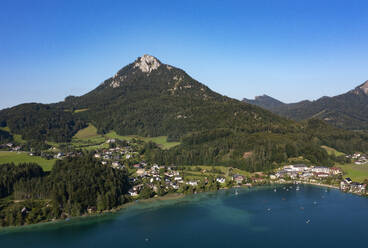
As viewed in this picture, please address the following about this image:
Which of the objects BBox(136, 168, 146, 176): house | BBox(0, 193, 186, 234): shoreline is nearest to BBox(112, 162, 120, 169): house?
BBox(136, 168, 146, 176): house

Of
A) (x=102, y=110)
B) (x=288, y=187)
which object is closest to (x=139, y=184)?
(x=288, y=187)

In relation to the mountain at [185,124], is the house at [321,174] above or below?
below

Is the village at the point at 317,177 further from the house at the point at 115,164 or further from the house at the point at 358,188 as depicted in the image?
the house at the point at 115,164

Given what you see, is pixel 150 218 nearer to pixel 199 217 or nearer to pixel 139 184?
pixel 199 217

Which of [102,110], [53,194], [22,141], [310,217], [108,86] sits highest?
[108,86]

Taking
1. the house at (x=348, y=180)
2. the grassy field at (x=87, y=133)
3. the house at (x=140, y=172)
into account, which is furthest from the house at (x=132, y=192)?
the grassy field at (x=87, y=133)

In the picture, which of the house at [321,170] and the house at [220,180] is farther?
the house at [321,170]

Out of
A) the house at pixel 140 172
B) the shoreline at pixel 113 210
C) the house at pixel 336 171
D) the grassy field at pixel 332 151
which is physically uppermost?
the grassy field at pixel 332 151
